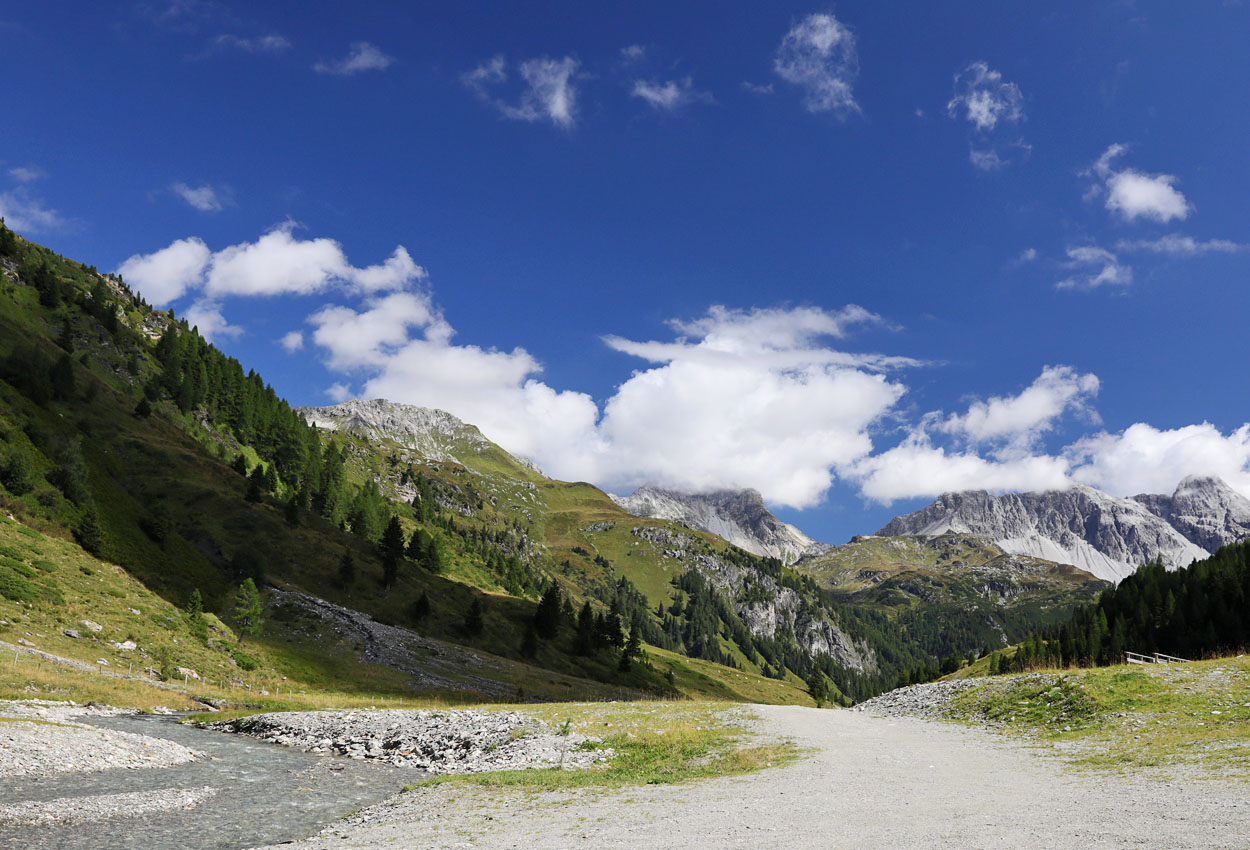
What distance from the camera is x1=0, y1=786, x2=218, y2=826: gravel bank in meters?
19.6

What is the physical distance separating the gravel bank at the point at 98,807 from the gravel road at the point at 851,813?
7211 millimetres

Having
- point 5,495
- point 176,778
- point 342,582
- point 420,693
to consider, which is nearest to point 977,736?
point 176,778

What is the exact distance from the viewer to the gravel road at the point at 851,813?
46.4 feet

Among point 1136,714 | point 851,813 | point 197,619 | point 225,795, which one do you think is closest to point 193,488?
point 197,619

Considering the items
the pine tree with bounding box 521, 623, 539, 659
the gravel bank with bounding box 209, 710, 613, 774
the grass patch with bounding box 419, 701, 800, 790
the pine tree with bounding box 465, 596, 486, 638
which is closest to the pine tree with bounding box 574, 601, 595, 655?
the pine tree with bounding box 521, 623, 539, 659

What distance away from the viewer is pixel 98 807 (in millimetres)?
21484

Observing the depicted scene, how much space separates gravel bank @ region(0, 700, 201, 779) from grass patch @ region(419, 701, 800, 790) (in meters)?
14.2

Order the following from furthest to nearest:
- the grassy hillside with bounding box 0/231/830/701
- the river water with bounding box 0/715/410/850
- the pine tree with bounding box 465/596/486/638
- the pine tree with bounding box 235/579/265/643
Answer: the pine tree with bounding box 465/596/486/638 → the grassy hillside with bounding box 0/231/830/701 → the pine tree with bounding box 235/579/265/643 → the river water with bounding box 0/715/410/850

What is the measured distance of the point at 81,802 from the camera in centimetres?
2175

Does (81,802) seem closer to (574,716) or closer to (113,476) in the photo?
(574,716)

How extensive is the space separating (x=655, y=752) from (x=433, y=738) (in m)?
15.7

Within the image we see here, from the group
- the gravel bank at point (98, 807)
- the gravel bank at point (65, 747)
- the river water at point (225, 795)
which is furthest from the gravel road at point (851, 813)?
the gravel bank at point (65, 747)

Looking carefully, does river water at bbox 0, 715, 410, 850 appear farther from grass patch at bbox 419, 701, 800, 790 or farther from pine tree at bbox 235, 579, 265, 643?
pine tree at bbox 235, 579, 265, 643

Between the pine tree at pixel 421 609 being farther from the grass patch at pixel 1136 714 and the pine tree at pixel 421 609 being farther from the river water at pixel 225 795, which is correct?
the grass patch at pixel 1136 714
